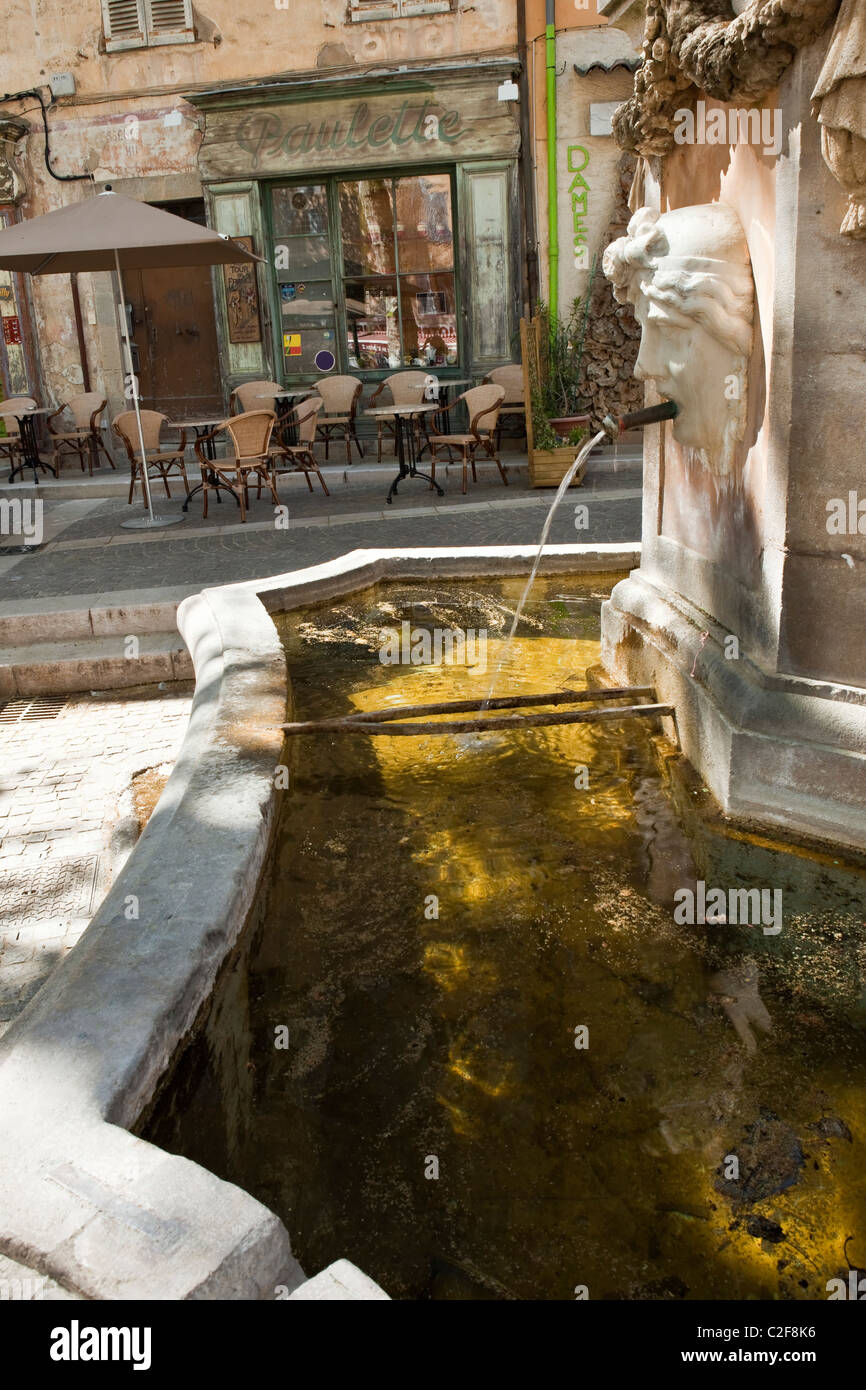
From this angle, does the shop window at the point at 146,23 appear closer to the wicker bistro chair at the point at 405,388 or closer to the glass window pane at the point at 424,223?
the glass window pane at the point at 424,223

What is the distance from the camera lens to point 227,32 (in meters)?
12.4

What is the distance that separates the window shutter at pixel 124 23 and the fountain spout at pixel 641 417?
12.0 meters

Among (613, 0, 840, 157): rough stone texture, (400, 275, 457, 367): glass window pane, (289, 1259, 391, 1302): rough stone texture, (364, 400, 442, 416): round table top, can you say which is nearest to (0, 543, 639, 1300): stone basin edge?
(289, 1259, 391, 1302): rough stone texture

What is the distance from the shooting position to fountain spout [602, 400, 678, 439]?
10.6ft

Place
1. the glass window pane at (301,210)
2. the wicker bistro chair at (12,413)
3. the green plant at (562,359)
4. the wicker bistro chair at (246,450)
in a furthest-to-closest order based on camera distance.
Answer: the glass window pane at (301,210), the wicker bistro chair at (12,413), the green plant at (562,359), the wicker bistro chair at (246,450)

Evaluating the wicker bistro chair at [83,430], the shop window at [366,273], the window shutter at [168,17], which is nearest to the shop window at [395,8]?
the shop window at [366,273]

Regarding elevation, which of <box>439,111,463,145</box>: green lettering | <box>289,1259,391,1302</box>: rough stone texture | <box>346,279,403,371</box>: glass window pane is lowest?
<box>289,1259,391,1302</box>: rough stone texture

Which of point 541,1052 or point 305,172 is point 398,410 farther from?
point 541,1052

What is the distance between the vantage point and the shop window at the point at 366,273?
1263 centimetres

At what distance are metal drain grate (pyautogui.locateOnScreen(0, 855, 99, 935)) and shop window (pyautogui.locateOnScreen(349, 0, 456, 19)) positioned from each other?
455 inches

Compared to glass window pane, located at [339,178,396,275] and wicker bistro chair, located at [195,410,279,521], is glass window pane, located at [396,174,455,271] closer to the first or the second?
glass window pane, located at [339,178,396,275]

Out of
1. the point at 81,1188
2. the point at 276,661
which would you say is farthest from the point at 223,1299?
the point at 276,661
